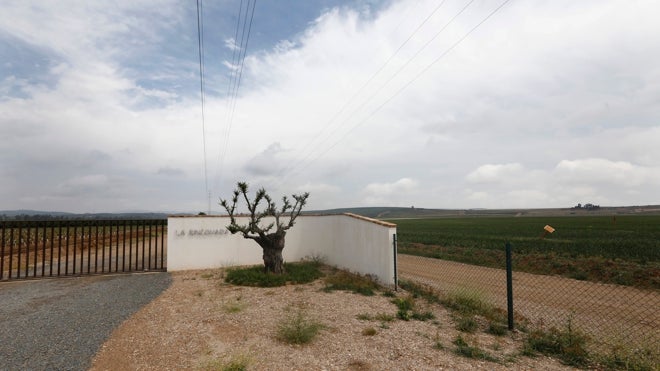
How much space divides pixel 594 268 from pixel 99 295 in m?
20.7

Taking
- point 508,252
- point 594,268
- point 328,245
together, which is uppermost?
point 508,252

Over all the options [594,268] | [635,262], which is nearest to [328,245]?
[594,268]

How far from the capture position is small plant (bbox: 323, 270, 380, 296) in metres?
9.75

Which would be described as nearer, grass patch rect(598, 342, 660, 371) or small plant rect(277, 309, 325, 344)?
grass patch rect(598, 342, 660, 371)

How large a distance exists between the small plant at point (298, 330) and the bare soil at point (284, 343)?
13 cm

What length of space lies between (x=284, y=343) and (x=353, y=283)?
507 cm

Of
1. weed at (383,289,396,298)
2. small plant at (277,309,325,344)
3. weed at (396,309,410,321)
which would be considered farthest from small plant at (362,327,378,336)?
weed at (383,289,396,298)

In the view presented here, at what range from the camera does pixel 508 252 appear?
657 cm

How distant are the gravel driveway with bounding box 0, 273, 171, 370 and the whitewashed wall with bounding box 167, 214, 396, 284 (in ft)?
5.92

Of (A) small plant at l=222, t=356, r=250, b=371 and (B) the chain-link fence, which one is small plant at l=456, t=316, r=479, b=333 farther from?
(A) small plant at l=222, t=356, r=250, b=371

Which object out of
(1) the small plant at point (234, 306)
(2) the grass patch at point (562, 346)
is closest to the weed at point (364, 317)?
(1) the small plant at point (234, 306)

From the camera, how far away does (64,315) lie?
7297 millimetres

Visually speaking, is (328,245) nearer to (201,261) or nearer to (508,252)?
(201,261)

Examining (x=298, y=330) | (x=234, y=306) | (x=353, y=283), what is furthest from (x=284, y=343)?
(x=353, y=283)
